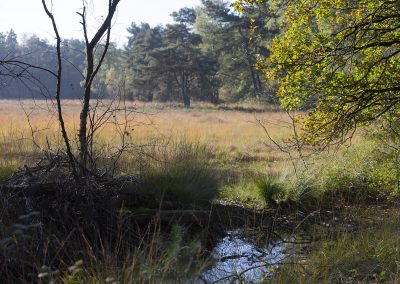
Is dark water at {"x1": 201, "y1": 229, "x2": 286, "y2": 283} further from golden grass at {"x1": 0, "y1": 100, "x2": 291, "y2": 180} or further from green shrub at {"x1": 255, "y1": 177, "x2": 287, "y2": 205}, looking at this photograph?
golden grass at {"x1": 0, "y1": 100, "x2": 291, "y2": 180}

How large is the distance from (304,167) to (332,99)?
261cm

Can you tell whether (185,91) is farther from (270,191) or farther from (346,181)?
(270,191)

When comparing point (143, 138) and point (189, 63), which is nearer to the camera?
point (143, 138)

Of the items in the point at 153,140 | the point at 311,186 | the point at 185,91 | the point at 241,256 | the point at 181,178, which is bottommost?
the point at 241,256

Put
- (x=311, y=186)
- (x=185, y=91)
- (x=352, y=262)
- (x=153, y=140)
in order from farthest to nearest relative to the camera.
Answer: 1. (x=185, y=91)
2. (x=153, y=140)
3. (x=311, y=186)
4. (x=352, y=262)

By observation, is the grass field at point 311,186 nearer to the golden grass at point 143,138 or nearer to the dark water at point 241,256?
the golden grass at point 143,138

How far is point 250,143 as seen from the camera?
16.7 m

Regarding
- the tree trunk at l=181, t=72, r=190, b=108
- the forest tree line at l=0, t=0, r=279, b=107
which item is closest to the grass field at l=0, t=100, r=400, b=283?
the forest tree line at l=0, t=0, r=279, b=107

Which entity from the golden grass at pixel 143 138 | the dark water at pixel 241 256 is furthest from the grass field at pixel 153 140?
the dark water at pixel 241 256

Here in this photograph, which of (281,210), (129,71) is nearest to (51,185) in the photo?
(281,210)

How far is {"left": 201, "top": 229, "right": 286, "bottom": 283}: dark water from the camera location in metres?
4.89

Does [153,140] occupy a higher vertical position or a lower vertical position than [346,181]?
higher

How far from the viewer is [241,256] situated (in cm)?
579

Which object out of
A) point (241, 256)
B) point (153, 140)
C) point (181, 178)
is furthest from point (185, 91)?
point (241, 256)
